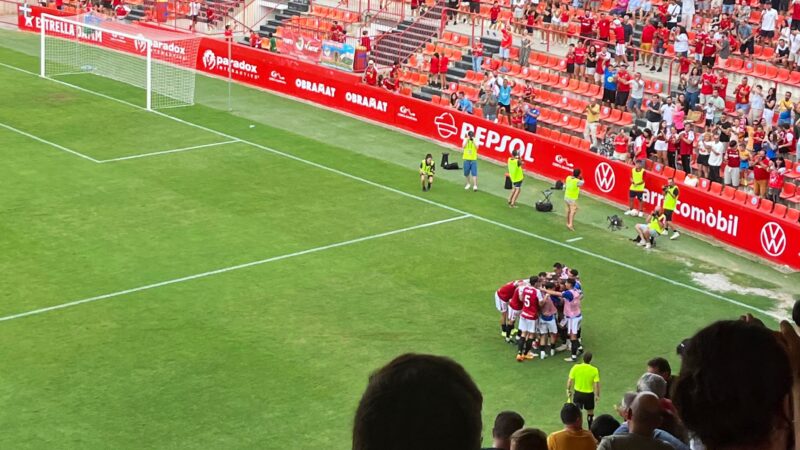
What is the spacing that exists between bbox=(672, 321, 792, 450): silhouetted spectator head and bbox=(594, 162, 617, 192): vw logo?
3044 centimetres

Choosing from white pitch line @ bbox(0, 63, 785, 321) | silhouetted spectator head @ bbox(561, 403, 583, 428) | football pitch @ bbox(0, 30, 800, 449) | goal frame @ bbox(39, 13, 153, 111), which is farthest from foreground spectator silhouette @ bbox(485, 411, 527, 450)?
goal frame @ bbox(39, 13, 153, 111)

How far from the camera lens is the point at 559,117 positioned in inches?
1575

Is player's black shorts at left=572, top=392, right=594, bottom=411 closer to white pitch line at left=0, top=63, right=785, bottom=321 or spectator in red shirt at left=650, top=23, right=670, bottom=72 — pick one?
white pitch line at left=0, top=63, right=785, bottom=321

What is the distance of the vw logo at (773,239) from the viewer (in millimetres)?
29125

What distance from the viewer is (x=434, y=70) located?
44.7 m

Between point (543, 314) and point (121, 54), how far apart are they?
34511mm

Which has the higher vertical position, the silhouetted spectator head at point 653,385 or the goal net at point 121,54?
the silhouetted spectator head at point 653,385

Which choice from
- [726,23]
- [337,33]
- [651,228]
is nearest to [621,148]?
[651,228]

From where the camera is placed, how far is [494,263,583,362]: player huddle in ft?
75.4

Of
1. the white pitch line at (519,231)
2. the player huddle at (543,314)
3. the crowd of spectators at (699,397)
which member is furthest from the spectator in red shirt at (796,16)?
the crowd of spectators at (699,397)

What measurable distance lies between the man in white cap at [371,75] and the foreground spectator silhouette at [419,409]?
134ft

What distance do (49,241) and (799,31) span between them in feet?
77.7

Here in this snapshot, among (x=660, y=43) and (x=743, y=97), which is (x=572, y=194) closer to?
(x=743, y=97)

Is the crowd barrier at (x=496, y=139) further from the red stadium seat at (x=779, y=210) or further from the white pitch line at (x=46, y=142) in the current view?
the white pitch line at (x=46, y=142)
